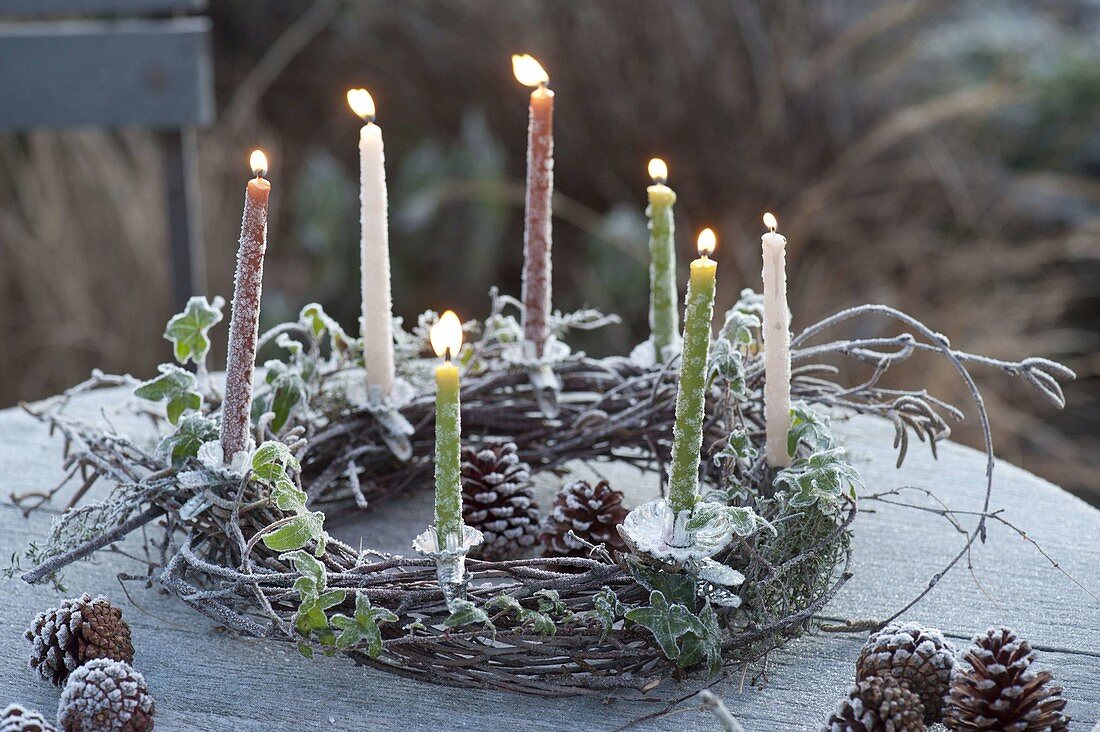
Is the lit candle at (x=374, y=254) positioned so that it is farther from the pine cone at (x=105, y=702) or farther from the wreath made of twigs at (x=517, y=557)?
the pine cone at (x=105, y=702)

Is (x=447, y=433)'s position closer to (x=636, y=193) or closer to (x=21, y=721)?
(x=21, y=721)

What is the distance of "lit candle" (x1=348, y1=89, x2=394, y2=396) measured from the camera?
0.72m

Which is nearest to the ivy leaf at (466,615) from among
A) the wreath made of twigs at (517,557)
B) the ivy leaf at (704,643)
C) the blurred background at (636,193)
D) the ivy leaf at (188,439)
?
the wreath made of twigs at (517,557)

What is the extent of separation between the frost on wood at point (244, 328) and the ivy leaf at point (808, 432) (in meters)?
0.33

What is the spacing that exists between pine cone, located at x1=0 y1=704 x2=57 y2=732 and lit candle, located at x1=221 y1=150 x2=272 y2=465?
17 centimetres

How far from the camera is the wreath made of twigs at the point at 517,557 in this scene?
58 centimetres

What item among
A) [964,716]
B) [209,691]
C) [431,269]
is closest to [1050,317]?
[431,269]

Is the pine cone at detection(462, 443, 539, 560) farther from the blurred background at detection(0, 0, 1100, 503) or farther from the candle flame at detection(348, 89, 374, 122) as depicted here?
the blurred background at detection(0, 0, 1100, 503)

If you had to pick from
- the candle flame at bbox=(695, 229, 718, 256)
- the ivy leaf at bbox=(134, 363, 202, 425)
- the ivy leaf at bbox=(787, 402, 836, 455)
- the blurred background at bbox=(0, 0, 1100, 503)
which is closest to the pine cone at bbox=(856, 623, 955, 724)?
the ivy leaf at bbox=(787, 402, 836, 455)

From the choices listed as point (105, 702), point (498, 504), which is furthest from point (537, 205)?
point (105, 702)

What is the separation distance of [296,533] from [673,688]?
22 centimetres

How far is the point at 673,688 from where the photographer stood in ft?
1.99

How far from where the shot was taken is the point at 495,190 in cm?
206

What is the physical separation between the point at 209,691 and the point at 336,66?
7.05ft
